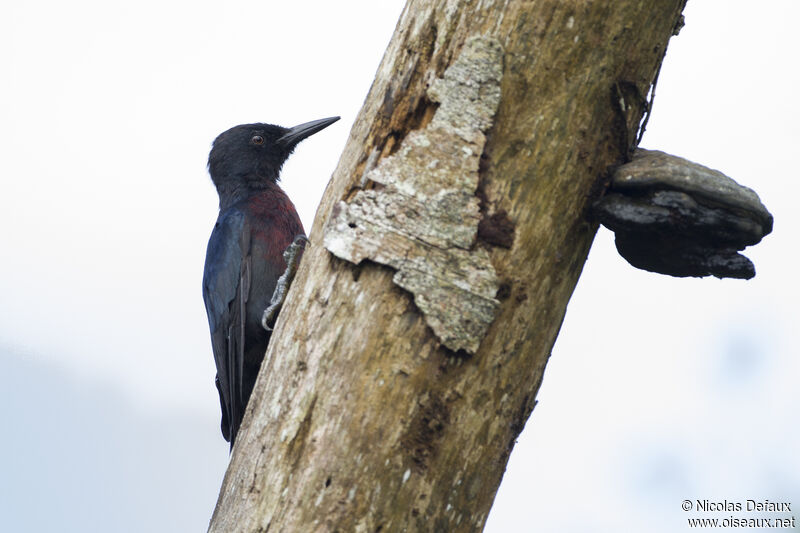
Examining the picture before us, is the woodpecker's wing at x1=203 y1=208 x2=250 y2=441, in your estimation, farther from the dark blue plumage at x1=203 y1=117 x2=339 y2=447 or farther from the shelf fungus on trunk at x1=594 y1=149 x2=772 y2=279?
the shelf fungus on trunk at x1=594 y1=149 x2=772 y2=279

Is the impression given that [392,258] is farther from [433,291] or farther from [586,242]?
[586,242]

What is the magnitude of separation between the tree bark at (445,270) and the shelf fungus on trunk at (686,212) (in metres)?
0.07

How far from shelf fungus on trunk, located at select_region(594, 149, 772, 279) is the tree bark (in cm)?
7

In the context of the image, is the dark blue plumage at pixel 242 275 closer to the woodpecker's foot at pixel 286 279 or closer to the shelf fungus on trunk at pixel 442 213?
the woodpecker's foot at pixel 286 279

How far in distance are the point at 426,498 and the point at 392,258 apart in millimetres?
539

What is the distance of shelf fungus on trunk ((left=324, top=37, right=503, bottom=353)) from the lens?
1687mm

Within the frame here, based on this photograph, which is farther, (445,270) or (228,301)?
(228,301)

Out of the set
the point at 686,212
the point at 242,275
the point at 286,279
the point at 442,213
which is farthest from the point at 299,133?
the point at 686,212

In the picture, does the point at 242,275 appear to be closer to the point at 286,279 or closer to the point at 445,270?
the point at 286,279

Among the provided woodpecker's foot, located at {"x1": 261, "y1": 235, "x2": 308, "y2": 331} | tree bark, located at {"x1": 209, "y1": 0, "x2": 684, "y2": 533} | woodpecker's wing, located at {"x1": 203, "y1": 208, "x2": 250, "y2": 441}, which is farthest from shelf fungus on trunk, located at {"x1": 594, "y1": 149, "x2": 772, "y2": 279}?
woodpecker's wing, located at {"x1": 203, "y1": 208, "x2": 250, "y2": 441}

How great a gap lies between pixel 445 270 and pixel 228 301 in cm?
250

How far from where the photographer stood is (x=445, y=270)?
5.57 ft

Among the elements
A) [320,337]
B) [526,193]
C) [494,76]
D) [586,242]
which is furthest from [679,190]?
[320,337]

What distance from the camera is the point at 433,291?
1685 mm
